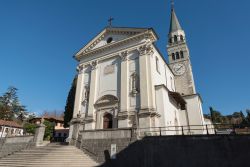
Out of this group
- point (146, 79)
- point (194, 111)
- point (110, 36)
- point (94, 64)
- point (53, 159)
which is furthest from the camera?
point (194, 111)

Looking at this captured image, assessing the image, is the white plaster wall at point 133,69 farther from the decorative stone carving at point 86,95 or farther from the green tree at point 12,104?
the green tree at point 12,104

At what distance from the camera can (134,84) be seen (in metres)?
20.1

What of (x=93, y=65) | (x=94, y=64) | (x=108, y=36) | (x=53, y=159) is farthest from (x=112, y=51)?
(x=53, y=159)

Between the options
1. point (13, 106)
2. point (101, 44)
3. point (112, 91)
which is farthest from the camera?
point (13, 106)

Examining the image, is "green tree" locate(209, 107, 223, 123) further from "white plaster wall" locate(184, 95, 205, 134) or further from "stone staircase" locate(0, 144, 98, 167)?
"stone staircase" locate(0, 144, 98, 167)

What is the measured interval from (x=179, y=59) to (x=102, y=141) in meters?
24.4

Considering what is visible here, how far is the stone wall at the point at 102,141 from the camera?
1432 cm

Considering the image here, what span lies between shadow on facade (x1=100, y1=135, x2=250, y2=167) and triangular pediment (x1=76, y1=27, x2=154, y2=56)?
1339 centimetres

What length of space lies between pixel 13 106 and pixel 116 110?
4788 cm

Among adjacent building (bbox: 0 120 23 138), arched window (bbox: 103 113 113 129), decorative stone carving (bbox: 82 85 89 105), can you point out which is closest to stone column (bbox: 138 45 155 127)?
arched window (bbox: 103 113 113 129)

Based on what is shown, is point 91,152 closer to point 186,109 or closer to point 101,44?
point 101,44

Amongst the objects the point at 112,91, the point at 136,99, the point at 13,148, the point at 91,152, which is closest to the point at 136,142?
the point at 91,152

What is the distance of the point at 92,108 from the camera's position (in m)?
21.5

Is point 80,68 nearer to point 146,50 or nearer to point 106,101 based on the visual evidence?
point 106,101
